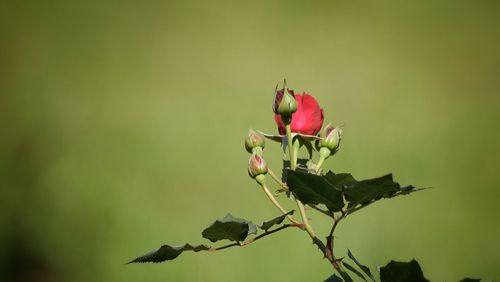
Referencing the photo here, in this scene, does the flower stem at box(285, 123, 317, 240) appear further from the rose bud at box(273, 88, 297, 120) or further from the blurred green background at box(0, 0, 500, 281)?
the blurred green background at box(0, 0, 500, 281)

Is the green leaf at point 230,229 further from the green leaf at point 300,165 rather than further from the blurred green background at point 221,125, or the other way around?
the blurred green background at point 221,125

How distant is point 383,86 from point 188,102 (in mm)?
425

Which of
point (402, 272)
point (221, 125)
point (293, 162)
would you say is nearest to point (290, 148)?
point (293, 162)

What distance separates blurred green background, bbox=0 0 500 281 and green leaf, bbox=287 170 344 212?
75cm

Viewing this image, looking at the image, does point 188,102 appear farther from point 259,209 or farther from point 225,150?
point 259,209

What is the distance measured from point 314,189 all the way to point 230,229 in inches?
2.1

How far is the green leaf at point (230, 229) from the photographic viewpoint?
0.31m

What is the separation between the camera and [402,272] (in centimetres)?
27

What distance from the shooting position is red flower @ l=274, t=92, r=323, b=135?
386 mm

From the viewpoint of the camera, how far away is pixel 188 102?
1289 mm

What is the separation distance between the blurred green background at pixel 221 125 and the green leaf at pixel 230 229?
0.73m

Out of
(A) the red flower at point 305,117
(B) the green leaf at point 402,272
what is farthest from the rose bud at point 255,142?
(B) the green leaf at point 402,272

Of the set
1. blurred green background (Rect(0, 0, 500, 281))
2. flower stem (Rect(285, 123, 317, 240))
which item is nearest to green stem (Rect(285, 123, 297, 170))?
flower stem (Rect(285, 123, 317, 240))

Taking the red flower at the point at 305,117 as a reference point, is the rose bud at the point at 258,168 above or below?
below
